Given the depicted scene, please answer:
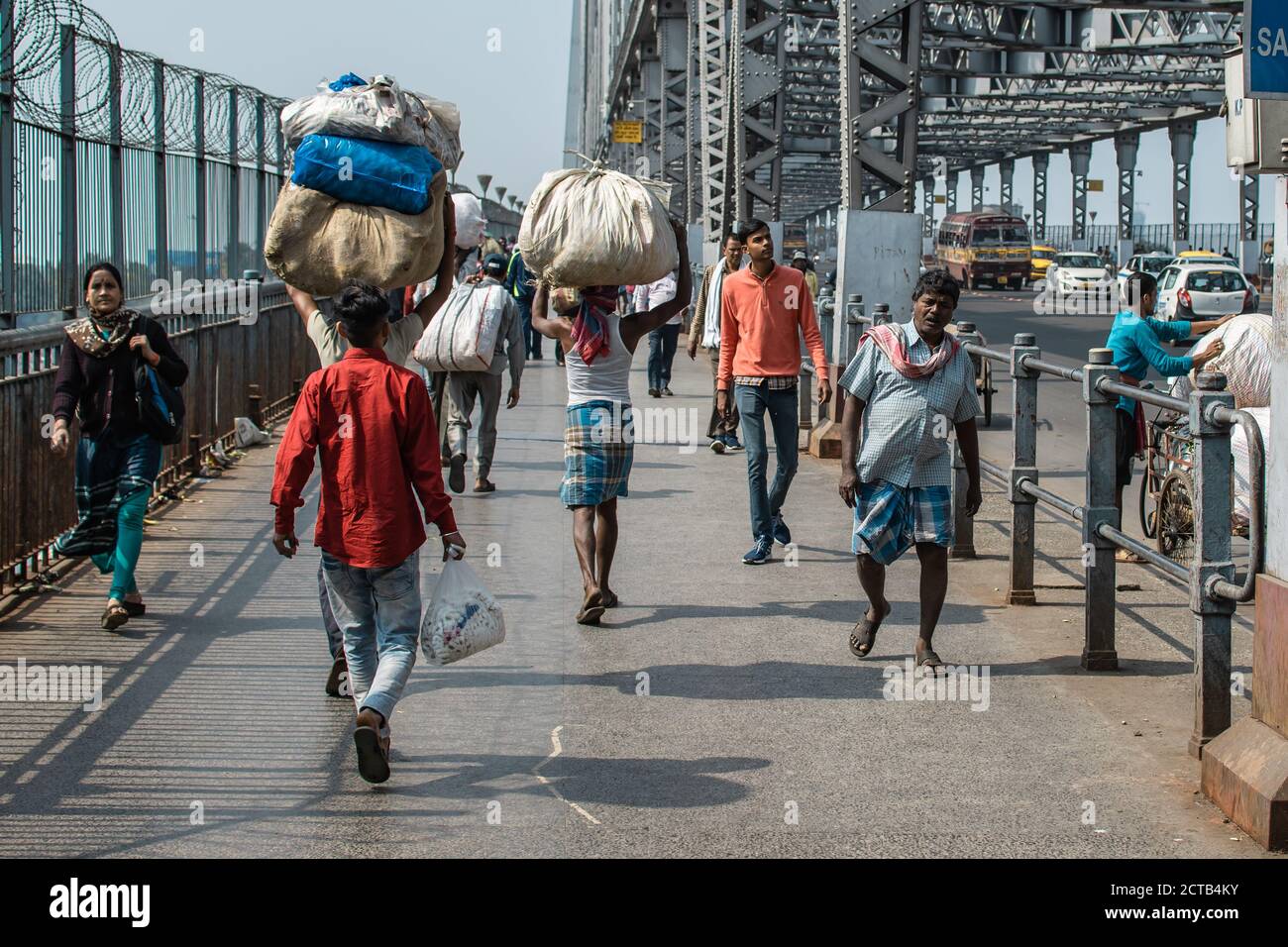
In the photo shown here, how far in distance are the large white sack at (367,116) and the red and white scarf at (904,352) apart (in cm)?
204

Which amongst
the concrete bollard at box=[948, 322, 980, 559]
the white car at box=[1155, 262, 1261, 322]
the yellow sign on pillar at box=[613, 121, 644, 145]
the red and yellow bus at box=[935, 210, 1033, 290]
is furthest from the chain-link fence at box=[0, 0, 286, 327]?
the red and yellow bus at box=[935, 210, 1033, 290]

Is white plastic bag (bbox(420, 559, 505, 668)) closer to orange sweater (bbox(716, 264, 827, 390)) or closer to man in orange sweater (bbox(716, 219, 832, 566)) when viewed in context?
man in orange sweater (bbox(716, 219, 832, 566))

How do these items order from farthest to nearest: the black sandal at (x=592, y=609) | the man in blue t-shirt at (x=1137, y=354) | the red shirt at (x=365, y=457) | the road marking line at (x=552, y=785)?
1. the man in blue t-shirt at (x=1137, y=354)
2. the black sandal at (x=592, y=609)
3. the red shirt at (x=365, y=457)
4. the road marking line at (x=552, y=785)

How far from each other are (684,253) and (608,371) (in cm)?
72

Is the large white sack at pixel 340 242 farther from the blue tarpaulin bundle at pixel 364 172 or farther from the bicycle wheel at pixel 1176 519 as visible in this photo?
the bicycle wheel at pixel 1176 519

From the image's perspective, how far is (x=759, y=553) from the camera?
10125mm

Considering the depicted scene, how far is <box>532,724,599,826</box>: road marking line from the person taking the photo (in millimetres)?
5613

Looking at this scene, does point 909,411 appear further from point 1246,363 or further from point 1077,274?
point 1077,274

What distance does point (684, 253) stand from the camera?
27.2 feet

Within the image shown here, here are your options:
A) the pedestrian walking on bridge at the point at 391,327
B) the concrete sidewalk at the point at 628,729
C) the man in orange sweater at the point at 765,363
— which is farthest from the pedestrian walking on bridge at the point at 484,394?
the pedestrian walking on bridge at the point at 391,327

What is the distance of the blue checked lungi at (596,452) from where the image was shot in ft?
27.8

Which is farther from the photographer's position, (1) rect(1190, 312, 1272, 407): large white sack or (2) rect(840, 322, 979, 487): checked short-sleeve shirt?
(1) rect(1190, 312, 1272, 407): large white sack

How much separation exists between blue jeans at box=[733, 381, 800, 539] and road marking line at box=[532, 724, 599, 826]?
3582mm
